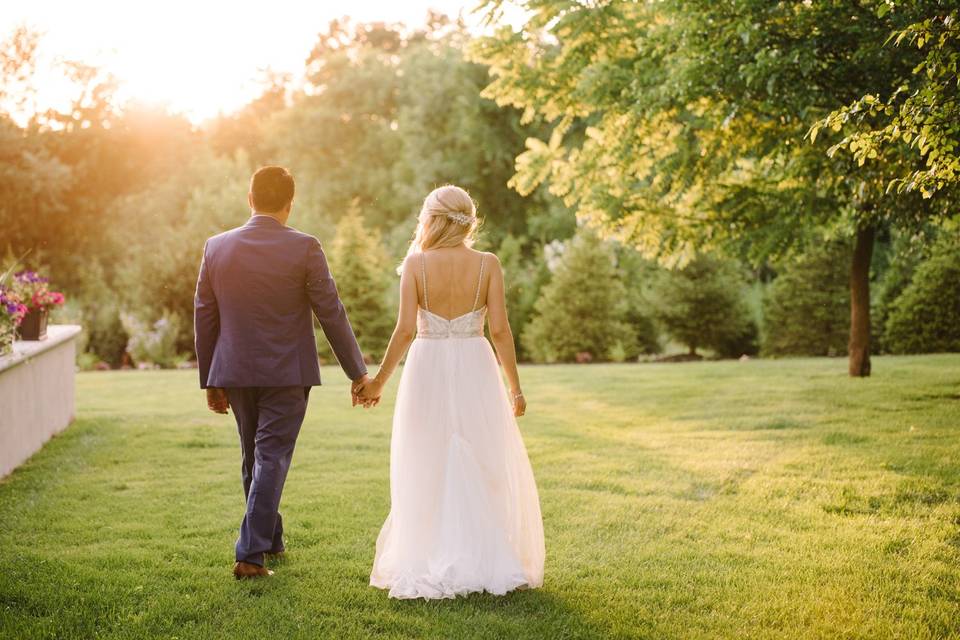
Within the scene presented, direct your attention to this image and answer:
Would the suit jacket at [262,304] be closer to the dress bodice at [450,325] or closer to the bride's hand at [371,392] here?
the bride's hand at [371,392]

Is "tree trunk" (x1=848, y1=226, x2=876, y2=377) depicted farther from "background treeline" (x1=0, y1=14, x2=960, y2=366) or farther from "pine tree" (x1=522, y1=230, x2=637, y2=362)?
"pine tree" (x1=522, y1=230, x2=637, y2=362)

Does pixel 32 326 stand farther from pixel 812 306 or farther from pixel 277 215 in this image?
pixel 812 306

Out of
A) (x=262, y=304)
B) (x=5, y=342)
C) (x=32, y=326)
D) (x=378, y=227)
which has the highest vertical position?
(x=378, y=227)

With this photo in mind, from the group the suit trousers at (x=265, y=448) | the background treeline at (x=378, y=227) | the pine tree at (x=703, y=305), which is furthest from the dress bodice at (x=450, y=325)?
the pine tree at (x=703, y=305)

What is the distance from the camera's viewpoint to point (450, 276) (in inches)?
194

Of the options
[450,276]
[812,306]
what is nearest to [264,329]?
[450,276]

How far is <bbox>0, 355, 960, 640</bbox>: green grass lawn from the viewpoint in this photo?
4480 mm

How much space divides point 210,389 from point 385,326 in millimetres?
17230

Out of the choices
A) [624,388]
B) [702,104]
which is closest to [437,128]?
[624,388]

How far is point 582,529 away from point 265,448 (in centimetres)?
231

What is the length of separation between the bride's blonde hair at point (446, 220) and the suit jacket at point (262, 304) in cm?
58

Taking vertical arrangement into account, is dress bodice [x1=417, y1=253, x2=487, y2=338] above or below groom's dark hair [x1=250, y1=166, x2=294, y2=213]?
below

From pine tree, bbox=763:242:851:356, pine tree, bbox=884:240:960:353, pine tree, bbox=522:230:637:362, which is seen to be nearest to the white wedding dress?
pine tree, bbox=522:230:637:362

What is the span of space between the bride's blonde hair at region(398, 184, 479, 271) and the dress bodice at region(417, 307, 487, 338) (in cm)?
36
